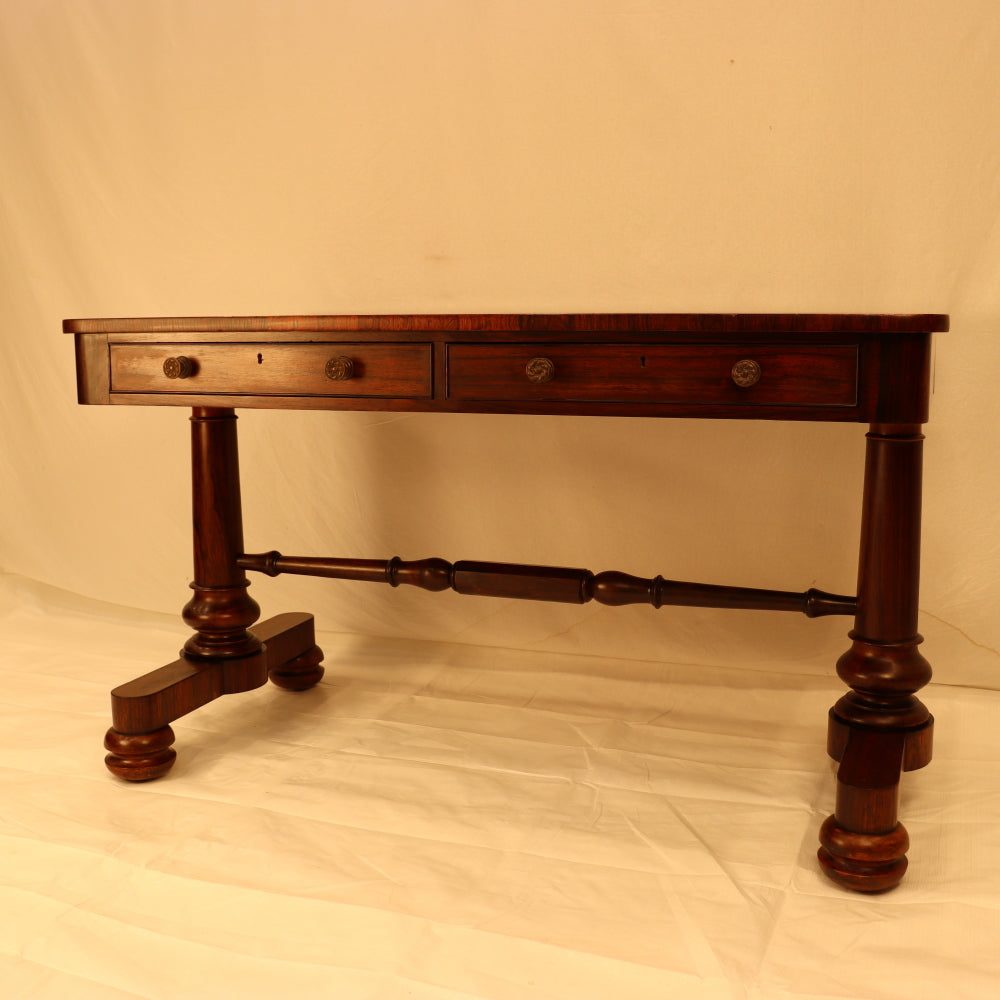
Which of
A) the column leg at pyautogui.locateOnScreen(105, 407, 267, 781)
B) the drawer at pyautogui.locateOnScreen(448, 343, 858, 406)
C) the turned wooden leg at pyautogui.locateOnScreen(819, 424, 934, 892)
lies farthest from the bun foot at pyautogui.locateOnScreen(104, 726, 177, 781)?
the turned wooden leg at pyautogui.locateOnScreen(819, 424, 934, 892)

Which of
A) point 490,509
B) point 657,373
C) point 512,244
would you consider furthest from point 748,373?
point 490,509

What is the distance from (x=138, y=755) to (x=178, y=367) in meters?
0.69

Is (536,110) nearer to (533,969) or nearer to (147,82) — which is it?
(147,82)

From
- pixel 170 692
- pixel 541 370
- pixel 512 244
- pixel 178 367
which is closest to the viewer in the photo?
pixel 541 370

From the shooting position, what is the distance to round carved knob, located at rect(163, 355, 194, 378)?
1.92 metres

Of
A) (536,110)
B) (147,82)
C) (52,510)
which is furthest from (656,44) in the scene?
(52,510)

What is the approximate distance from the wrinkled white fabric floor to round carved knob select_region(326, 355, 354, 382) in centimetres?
73

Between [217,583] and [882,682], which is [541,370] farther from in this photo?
[217,583]

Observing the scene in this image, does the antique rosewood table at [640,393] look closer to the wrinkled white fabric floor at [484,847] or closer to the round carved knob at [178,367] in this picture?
the round carved knob at [178,367]

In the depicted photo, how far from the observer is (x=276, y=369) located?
1865mm

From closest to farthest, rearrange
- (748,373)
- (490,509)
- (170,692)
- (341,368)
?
1. (748,373)
2. (341,368)
3. (170,692)
4. (490,509)

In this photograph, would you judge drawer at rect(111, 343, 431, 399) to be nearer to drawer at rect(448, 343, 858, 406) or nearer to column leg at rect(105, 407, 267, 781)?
drawer at rect(448, 343, 858, 406)

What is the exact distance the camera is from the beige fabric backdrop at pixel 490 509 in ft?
5.01

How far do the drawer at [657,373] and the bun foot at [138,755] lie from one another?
2.76 ft
